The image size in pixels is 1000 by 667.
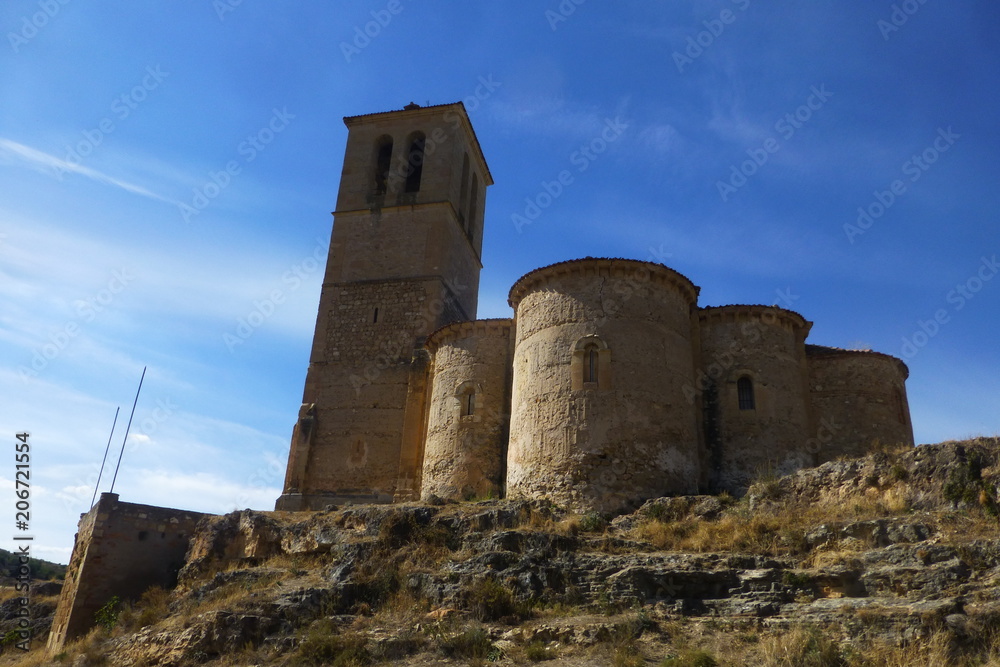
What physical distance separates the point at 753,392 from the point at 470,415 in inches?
277

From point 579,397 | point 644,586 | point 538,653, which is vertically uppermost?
point 579,397

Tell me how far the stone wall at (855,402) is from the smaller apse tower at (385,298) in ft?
35.4

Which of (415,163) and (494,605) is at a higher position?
(415,163)

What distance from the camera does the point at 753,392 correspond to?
18.1 m

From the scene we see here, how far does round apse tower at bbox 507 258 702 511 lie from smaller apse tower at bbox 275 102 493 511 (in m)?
5.58

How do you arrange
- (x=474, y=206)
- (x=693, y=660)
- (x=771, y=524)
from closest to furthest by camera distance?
(x=693, y=660) → (x=771, y=524) → (x=474, y=206)

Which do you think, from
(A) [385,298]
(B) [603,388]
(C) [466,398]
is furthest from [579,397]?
(A) [385,298]

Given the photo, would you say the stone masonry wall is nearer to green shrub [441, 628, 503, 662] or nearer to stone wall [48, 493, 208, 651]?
stone wall [48, 493, 208, 651]

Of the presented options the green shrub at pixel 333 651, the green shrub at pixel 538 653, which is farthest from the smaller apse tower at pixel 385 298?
the green shrub at pixel 538 653

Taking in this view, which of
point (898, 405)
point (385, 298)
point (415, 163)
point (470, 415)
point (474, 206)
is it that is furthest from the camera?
point (474, 206)

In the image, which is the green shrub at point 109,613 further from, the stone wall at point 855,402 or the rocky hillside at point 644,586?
the stone wall at point 855,402

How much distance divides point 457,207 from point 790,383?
1403cm

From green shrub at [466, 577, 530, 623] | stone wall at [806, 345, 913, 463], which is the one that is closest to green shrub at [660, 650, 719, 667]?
green shrub at [466, 577, 530, 623]

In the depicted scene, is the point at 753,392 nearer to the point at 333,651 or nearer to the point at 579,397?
the point at 579,397
